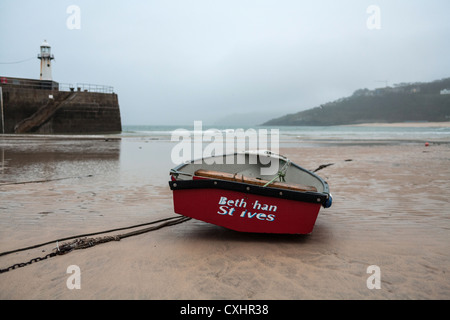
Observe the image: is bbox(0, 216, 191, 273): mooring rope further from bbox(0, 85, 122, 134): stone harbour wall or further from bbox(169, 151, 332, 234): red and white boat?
bbox(0, 85, 122, 134): stone harbour wall

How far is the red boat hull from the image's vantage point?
4227 millimetres

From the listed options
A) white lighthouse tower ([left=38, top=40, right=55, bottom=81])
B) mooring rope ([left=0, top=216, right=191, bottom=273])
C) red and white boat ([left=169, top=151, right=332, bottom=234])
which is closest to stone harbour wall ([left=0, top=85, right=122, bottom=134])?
white lighthouse tower ([left=38, top=40, right=55, bottom=81])

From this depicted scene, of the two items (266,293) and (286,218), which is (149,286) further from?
(286,218)

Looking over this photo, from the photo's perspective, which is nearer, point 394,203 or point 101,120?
point 394,203

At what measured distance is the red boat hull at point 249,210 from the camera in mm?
4227

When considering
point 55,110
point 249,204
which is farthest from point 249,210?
point 55,110

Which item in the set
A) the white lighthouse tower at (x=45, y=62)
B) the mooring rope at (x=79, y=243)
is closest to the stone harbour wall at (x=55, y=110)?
the white lighthouse tower at (x=45, y=62)

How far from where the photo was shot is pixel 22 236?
182 inches

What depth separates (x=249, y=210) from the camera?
4.25 meters

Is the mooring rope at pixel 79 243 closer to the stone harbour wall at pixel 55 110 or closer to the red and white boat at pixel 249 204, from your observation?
the red and white boat at pixel 249 204

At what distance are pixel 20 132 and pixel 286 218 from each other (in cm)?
3657
